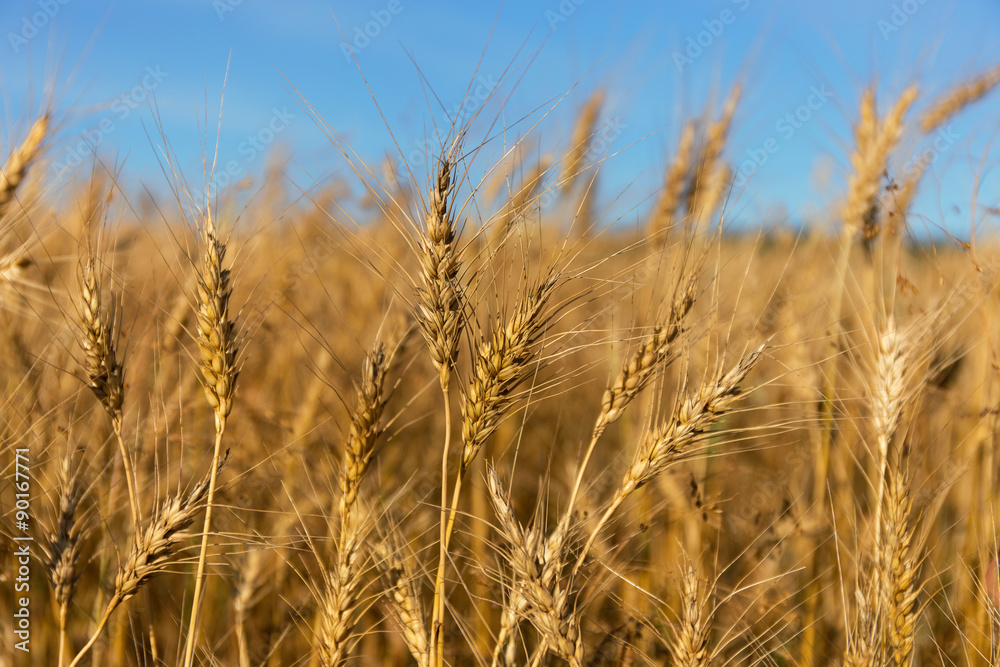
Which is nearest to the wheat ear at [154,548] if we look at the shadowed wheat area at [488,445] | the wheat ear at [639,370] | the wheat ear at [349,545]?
the shadowed wheat area at [488,445]

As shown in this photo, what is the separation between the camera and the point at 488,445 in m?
3.40

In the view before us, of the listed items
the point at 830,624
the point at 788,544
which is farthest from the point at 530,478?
the point at 830,624

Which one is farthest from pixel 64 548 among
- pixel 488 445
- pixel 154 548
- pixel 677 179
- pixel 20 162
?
pixel 677 179

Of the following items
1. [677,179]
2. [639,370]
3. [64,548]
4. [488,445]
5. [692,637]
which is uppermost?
[677,179]

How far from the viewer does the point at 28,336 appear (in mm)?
2578

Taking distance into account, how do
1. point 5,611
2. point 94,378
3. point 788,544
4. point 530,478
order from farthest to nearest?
point 530,478
point 788,544
point 5,611
point 94,378

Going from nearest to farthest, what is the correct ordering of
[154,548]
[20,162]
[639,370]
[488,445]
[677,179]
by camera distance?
[154,548], [639,370], [20,162], [677,179], [488,445]

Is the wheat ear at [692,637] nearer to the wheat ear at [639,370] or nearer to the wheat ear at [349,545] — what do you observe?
the wheat ear at [639,370]

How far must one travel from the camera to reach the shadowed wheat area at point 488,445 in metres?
1.29

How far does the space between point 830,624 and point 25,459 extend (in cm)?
284

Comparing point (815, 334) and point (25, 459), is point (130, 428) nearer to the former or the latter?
point (25, 459)

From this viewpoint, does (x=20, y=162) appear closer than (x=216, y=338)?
No

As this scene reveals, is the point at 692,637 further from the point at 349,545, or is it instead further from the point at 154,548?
the point at 154,548

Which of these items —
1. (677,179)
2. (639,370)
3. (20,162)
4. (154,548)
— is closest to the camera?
(154,548)
